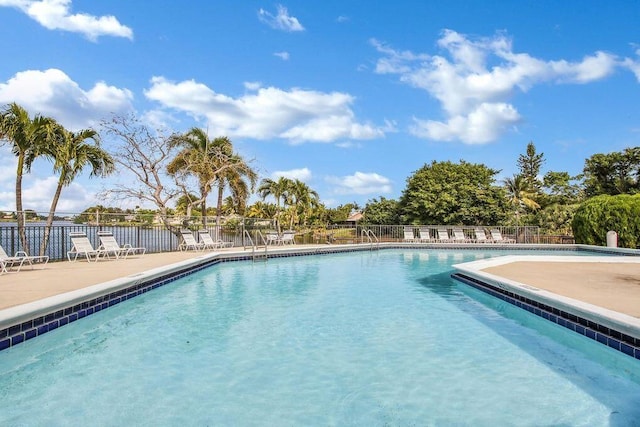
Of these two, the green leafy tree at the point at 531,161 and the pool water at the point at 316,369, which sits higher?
the green leafy tree at the point at 531,161

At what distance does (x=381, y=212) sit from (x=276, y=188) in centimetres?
853

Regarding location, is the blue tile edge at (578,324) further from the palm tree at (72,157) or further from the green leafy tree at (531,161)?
the green leafy tree at (531,161)

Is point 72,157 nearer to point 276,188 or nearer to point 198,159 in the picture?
point 198,159

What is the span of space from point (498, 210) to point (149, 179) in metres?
20.7

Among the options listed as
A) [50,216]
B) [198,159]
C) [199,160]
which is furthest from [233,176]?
[50,216]

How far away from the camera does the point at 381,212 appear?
33.8 m

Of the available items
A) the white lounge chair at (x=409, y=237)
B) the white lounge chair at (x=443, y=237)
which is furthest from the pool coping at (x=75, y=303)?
the white lounge chair at (x=443, y=237)

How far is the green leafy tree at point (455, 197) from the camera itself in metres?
26.7

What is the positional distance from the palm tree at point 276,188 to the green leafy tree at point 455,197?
9423mm

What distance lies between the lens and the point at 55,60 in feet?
48.0

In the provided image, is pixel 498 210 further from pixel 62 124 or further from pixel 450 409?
pixel 450 409

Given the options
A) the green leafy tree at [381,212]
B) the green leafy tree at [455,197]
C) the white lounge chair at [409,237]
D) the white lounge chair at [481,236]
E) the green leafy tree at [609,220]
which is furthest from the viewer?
the green leafy tree at [381,212]

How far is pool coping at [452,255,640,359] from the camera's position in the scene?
404 centimetres

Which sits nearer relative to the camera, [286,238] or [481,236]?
[286,238]
